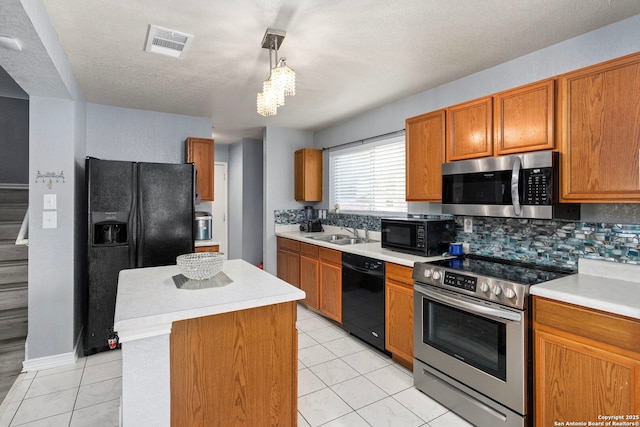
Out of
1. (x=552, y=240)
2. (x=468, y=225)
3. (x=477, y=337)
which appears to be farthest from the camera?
Result: (x=468, y=225)

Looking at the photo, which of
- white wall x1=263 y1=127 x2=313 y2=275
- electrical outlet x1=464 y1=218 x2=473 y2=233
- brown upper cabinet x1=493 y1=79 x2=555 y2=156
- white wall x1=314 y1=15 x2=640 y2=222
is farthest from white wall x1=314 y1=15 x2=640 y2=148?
white wall x1=263 y1=127 x2=313 y2=275

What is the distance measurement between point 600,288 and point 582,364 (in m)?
0.42

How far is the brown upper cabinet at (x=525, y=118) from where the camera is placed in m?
2.01

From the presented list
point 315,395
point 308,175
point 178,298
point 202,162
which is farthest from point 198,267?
point 308,175

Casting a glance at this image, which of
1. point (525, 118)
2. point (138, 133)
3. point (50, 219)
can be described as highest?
point (138, 133)

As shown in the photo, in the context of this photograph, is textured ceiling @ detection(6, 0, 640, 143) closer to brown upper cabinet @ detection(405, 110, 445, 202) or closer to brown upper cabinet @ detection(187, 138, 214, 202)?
brown upper cabinet @ detection(405, 110, 445, 202)

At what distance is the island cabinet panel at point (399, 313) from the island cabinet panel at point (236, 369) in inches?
48.3

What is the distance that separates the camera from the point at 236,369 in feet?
4.84

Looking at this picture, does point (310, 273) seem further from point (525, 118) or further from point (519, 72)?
point (519, 72)

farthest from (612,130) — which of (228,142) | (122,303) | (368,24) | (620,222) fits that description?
(228,142)

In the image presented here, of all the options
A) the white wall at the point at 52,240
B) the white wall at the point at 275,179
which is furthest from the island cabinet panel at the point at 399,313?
the white wall at the point at 52,240

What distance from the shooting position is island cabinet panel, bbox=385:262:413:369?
254cm

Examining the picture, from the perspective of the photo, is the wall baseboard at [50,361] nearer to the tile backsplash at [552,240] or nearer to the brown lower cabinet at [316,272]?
the brown lower cabinet at [316,272]

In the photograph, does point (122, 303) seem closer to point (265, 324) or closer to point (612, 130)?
point (265, 324)
